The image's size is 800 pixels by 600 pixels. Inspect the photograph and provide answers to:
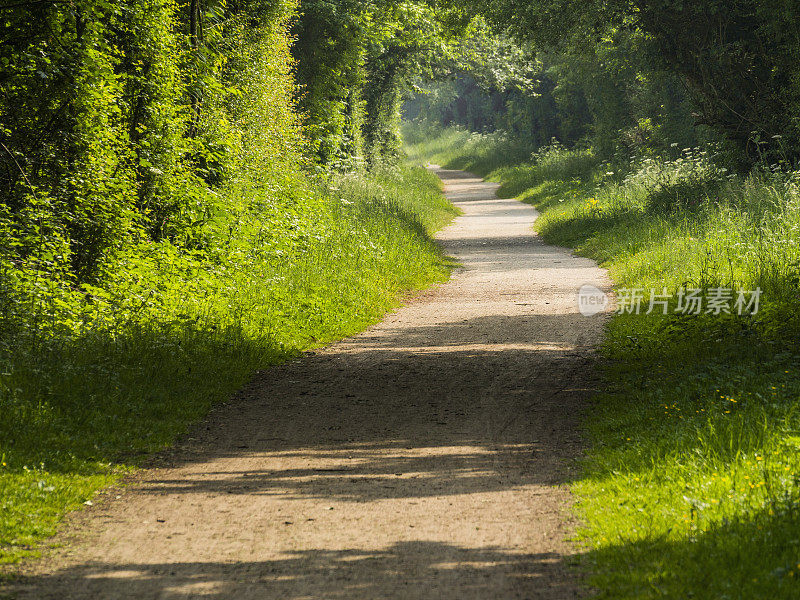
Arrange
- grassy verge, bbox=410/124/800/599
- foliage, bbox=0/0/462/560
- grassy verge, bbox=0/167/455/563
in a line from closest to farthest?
1. grassy verge, bbox=410/124/800/599
2. grassy verge, bbox=0/167/455/563
3. foliage, bbox=0/0/462/560

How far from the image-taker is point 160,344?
8539mm

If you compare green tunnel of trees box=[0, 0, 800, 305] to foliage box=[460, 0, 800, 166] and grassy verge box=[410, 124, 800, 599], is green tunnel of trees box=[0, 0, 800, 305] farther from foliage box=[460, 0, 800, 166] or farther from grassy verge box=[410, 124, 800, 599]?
grassy verge box=[410, 124, 800, 599]

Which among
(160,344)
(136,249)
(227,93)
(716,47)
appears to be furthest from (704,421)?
(716,47)

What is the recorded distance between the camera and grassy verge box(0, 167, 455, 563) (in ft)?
19.8

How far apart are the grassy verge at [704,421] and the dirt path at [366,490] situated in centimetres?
32

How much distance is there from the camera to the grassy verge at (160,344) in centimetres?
604

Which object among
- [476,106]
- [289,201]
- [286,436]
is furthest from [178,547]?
[476,106]

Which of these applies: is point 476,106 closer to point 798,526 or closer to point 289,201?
point 289,201

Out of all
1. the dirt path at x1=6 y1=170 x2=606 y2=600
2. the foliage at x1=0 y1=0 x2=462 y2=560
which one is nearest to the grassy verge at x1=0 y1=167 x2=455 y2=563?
the foliage at x1=0 y1=0 x2=462 y2=560

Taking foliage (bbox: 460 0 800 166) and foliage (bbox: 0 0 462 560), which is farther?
foliage (bbox: 460 0 800 166)

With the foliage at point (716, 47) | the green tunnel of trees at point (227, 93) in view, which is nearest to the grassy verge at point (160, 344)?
the green tunnel of trees at point (227, 93)

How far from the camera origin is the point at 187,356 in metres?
8.61

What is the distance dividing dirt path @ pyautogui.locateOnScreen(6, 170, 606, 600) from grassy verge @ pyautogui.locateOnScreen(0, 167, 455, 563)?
0.34m

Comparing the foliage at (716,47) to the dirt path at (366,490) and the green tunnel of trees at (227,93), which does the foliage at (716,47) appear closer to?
the green tunnel of trees at (227,93)
